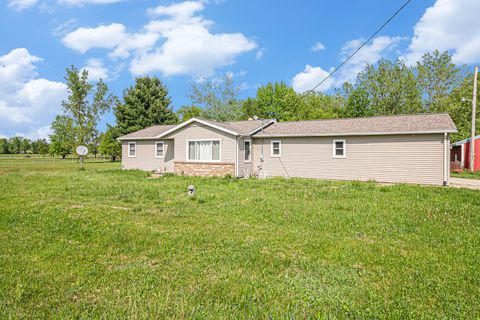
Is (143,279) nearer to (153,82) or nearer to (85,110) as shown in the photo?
(153,82)

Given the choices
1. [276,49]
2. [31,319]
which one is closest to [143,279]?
[31,319]

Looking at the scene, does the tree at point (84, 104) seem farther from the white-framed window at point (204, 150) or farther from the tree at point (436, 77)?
the tree at point (436, 77)

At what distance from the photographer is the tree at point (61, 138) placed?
4494cm

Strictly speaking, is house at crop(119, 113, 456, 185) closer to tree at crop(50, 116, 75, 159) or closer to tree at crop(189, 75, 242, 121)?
tree at crop(189, 75, 242, 121)

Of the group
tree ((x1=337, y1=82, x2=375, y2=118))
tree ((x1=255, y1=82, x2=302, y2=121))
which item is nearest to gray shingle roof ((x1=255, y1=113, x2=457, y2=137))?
tree ((x1=337, y1=82, x2=375, y2=118))

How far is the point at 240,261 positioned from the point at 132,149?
19911 millimetres

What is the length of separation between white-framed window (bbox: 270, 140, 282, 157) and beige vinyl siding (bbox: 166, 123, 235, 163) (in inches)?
102

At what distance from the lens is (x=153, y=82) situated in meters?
37.2

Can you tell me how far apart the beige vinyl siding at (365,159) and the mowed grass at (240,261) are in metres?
6.15

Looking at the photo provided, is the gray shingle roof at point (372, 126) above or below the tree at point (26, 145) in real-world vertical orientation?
below

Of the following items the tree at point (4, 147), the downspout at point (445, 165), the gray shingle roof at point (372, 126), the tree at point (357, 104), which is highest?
the tree at point (357, 104)

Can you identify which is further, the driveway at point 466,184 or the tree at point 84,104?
the tree at point 84,104

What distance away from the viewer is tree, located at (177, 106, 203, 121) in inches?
1741

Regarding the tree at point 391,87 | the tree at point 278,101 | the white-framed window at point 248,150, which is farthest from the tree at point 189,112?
the white-framed window at point 248,150
